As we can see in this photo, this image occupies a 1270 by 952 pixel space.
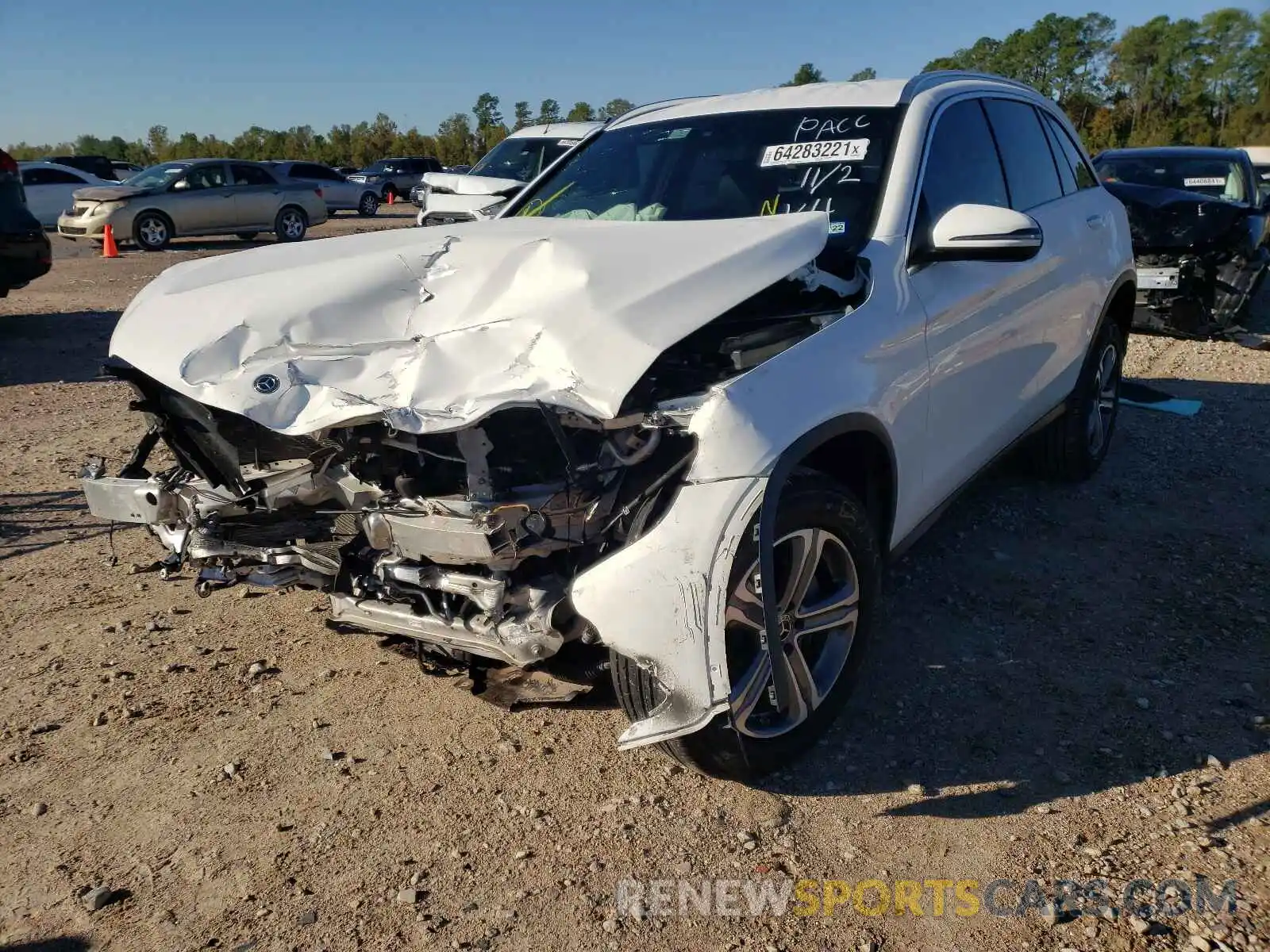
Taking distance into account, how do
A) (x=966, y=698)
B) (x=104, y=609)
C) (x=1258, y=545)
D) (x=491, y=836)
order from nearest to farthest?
1. (x=491, y=836)
2. (x=966, y=698)
3. (x=104, y=609)
4. (x=1258, y=545)

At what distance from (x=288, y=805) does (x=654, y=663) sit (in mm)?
1208

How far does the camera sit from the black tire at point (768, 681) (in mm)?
2773

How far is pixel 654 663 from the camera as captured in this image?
103 inches

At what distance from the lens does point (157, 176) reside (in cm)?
1930

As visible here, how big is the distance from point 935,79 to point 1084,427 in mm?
2133

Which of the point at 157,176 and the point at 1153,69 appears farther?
the point at 1153,69

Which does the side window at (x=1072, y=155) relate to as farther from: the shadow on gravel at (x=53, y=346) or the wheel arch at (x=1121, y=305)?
the shadow on gravel at (x=53, y=346)

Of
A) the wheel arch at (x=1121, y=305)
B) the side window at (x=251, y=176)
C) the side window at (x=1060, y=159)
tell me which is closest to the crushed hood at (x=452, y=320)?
the side window at (x=1060, y=159)

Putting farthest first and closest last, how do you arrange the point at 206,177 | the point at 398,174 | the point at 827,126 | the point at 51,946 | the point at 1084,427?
the point at 398,174 < the point at 206,177 < the point at 1084,427 < the point at 827,126 < the point at 51,946

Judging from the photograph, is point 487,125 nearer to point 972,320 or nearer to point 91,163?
point 91,163

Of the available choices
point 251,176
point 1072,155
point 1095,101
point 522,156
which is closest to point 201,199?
point 251,176

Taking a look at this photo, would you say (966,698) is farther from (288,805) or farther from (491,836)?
(288,805)

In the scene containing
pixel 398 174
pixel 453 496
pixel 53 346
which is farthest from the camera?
pixel 398 174

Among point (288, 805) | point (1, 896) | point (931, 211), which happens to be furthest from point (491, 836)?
point (931, 211)
